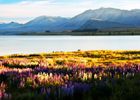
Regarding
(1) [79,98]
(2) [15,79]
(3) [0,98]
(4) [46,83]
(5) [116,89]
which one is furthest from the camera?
(2) [15,79]

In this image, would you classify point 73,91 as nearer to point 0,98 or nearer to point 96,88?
point 96,88

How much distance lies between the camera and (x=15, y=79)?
23.2ft

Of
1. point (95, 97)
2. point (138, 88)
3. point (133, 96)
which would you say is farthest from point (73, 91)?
point (138, 88)

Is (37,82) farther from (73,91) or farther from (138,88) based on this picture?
(138,88)

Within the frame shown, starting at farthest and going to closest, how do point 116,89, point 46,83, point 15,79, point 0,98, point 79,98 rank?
1. point 15,79
2. point 46,83
3. point 116,89
4. point 79,98
5. point 0,98

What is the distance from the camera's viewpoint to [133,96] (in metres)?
5.68

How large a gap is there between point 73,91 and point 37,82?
5.48 ft

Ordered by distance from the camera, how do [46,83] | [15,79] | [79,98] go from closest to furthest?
[79,98] < [46,83] < [15,79]

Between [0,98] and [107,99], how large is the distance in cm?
305

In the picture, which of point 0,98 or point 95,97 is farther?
point 95,97

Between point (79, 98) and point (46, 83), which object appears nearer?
point (79, 98)

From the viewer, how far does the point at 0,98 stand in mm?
4836

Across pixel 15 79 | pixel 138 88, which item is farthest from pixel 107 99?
pixel 15 79

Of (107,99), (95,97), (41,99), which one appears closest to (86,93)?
(95,97)
